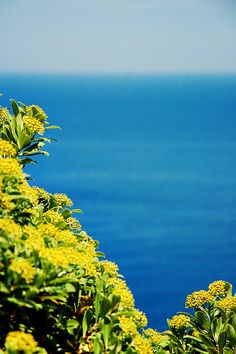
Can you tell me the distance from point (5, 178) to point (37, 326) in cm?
77

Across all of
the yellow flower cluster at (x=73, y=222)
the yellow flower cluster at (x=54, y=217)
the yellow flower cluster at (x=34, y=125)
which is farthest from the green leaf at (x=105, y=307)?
the yellow flower cluster at (x=34, y=125)

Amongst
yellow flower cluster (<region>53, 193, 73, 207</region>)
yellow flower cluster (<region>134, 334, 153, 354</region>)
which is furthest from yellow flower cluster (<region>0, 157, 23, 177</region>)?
yellow flower cluster (<region>53, 193, 73, 207</region>)

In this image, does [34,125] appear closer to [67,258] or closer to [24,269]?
[67,258]

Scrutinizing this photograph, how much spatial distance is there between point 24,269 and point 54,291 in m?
0.22

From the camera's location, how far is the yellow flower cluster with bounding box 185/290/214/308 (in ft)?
14.1

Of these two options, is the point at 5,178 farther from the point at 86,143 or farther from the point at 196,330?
the point at 86,143

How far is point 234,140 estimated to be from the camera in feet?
352

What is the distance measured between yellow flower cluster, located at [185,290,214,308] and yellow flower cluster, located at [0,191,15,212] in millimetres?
1904

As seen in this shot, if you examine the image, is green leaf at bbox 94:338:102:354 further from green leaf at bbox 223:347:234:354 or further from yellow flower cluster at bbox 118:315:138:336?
green leaf at bbox 223:347:234:354

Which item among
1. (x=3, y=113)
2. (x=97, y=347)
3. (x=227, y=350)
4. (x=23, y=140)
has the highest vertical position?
(x=3, y=113)

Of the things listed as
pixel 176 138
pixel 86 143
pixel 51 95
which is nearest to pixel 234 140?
pixel 176 138

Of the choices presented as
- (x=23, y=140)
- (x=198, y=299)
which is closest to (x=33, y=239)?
(x=23, y=140)

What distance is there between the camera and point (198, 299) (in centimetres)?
430

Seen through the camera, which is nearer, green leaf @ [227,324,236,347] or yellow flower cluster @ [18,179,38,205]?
yellow flower cluster @ [18,179,38,205]
